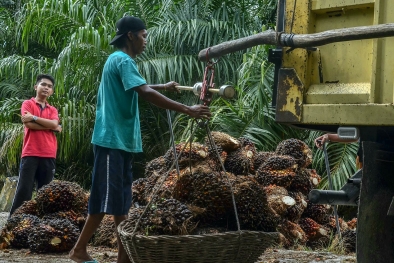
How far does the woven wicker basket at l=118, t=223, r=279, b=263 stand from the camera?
4.21 m

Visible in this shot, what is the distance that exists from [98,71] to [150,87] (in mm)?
7148

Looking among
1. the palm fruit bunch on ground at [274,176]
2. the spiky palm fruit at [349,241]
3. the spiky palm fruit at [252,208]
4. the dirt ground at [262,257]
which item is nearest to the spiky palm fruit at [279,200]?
the palm fruit bunch on ground at [274,176]

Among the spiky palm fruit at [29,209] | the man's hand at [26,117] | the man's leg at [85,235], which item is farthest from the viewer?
the man's hand at [26,117]

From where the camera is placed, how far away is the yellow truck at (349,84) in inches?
141

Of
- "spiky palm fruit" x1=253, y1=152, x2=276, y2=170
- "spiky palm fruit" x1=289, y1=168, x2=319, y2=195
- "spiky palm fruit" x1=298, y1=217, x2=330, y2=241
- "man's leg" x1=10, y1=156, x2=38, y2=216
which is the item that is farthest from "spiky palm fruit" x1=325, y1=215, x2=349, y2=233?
"man's leg" x1=10, y1=156, x2=38, y2=216

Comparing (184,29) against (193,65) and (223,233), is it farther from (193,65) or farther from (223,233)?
(223,233)

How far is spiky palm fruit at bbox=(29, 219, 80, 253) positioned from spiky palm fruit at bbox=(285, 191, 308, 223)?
6.90ft

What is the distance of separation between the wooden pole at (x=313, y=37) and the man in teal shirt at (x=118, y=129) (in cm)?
70

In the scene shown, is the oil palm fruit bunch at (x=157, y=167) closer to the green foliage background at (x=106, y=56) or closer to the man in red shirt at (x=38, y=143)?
the man in red shirt at (x=38, y=143)

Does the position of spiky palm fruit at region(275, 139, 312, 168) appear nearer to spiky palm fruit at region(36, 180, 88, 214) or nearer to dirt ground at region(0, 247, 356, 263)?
dirt ground at region(0, 247, 356, 263)

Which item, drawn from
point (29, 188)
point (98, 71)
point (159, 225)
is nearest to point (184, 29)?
point (98, 71)

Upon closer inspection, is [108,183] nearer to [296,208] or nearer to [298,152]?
[296,208]

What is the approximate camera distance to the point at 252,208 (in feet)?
15.7

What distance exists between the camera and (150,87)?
4969mm
